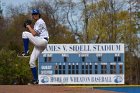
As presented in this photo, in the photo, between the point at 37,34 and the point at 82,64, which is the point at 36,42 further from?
the point at 82,64

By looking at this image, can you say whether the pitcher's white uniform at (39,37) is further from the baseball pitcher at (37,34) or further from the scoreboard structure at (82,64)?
the scoreboard structure at (82,64)

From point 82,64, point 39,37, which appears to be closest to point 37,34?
point 39,37

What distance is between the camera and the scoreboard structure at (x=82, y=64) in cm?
2719

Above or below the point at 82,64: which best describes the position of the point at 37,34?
above

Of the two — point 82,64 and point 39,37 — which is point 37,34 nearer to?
point 39,37

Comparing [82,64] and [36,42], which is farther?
[82,64]

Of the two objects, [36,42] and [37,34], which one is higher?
[37,34]

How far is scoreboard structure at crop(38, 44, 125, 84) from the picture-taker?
27.2 metres

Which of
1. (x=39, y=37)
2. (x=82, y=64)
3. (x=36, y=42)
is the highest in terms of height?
(x=39, y=37)

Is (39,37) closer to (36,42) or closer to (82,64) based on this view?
(36,42)

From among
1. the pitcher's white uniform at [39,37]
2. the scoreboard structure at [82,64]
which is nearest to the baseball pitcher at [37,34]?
the pitcher's white uniform at [39,37]

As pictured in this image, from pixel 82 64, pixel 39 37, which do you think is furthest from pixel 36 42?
pixel 82 64

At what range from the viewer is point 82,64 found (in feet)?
89.1

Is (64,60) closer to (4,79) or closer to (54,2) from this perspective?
(4,79)
